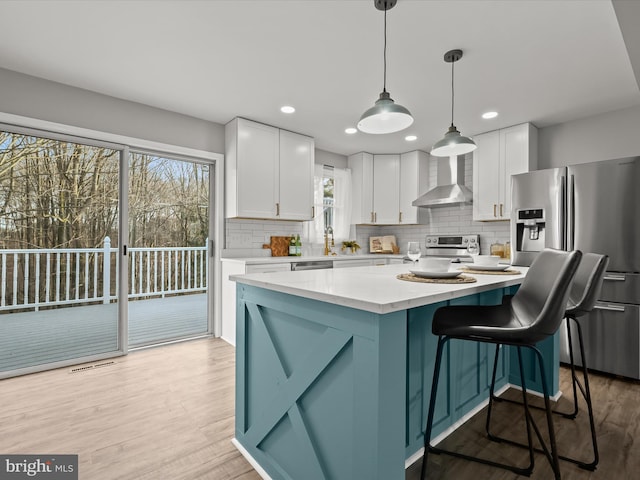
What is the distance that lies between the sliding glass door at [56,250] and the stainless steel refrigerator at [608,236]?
13.5 ft

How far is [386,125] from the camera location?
1.99 metres

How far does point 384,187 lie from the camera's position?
5062mm

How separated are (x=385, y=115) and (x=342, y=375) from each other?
54.6 inches

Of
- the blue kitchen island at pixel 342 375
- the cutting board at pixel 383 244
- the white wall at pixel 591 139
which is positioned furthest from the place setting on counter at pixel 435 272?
the cutting board at pixel 383 244

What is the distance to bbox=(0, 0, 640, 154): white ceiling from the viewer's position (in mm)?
1971

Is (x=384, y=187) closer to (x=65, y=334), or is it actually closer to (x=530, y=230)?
(x=530, y=230)

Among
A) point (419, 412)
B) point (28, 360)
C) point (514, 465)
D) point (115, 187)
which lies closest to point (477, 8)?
point (419, 412)

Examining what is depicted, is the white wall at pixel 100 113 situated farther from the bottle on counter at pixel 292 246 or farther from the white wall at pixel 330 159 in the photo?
the white wall at pixel 330 159

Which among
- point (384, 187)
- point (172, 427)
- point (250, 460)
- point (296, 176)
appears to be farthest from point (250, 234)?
point (250, 460)

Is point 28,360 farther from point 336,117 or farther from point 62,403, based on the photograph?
point 336,117

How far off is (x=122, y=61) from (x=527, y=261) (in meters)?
3.92

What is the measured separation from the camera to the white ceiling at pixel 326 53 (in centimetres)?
197

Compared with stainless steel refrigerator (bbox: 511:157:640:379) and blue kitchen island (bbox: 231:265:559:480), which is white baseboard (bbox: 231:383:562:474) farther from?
stainless steel refrigerator (bbox: 511:157:640:379)

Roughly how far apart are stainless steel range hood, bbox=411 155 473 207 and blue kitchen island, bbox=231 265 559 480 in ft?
8.19
